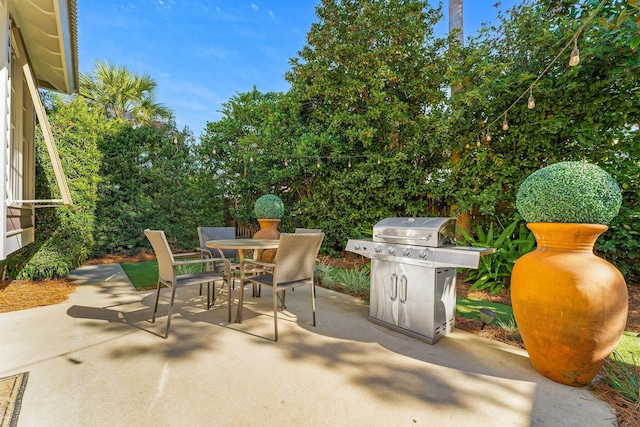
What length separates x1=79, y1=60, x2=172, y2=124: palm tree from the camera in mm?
9695

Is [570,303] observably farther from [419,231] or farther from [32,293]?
[32,293]

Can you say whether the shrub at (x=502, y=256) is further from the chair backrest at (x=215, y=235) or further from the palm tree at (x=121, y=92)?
the palm tree at (x=121, y=92)

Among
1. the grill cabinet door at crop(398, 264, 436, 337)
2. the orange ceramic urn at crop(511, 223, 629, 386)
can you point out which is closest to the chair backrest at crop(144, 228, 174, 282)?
the grill cabinet door at crop(398, 264, 436, 337)

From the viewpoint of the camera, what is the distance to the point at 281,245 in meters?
2.76

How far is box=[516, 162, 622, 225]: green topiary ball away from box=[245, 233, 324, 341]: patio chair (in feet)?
6.43

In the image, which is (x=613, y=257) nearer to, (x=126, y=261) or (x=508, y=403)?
(x=508, y=403)

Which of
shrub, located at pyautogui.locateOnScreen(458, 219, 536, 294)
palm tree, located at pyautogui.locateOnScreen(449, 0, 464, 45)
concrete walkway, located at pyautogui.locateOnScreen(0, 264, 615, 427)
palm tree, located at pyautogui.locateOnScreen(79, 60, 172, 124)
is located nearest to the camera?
concrete walkway, located at pyautogui.locateOnScreen(0, 264, 615, 427)

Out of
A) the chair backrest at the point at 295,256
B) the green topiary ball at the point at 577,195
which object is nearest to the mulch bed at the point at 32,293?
the chair backrest at the point at 295,256

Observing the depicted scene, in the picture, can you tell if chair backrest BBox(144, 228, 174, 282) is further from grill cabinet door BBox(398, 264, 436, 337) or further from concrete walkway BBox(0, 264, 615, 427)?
grill cabinet door BBox(398, 264, 436, 337)

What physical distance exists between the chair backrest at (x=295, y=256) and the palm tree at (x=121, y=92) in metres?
9.07

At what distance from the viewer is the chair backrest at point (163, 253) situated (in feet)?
8.96

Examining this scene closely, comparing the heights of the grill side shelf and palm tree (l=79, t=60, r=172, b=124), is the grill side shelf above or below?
below

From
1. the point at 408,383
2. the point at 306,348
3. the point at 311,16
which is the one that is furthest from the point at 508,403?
the point at 311,16

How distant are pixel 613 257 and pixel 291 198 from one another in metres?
6.81
